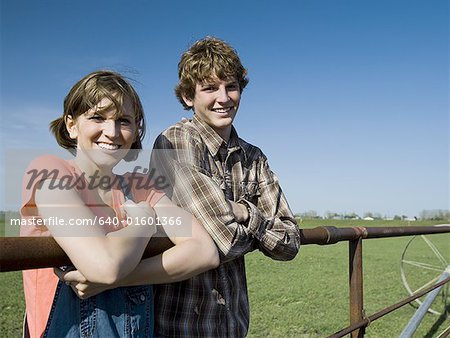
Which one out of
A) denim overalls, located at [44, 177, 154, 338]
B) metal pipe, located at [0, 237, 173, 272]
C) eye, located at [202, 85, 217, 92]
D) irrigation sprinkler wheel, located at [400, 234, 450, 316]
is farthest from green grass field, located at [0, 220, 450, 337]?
metal pipe, located at [0, 237, 173, 272]

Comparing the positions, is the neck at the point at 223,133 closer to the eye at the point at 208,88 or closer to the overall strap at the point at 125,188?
the eye at the point at 208,88

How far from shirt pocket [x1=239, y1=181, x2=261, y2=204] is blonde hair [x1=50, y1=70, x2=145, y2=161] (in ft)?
1.22

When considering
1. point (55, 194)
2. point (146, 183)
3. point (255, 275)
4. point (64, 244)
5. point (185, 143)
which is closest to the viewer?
point (64, 244)

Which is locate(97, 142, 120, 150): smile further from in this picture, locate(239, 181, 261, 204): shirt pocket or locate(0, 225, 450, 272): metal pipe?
locate(239, 181, 261, 204): shirt pocket

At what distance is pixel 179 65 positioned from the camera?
1595mm

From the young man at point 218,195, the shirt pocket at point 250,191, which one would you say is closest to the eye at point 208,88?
the young man at point 218,195

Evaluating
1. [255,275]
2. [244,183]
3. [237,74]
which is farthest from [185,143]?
[255,275]

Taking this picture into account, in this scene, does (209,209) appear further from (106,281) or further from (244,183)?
(106,281)

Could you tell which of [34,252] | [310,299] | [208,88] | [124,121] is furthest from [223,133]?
[310,299]

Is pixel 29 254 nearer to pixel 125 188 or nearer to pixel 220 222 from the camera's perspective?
pixel 125 188

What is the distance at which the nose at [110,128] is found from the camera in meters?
1.04

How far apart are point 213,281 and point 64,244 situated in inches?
20.0

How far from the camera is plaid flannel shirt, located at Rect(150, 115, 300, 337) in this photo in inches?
45.3

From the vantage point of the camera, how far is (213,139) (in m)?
1.41
